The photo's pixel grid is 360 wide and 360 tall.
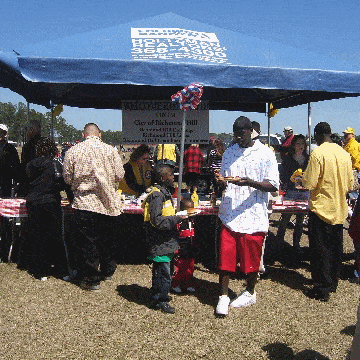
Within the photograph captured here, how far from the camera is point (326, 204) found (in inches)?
178

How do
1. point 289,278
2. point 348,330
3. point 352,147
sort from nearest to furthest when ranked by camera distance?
point 348,330, point 289,278, point 352,147

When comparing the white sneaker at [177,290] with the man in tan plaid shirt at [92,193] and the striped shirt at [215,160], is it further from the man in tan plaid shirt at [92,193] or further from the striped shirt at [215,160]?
the striped shirt at [215,160]

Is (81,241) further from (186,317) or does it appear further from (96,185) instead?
(186,317)

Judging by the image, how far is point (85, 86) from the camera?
6.91 metres

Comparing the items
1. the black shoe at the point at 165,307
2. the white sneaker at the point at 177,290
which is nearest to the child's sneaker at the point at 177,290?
the white sneaker at the point at 177,290

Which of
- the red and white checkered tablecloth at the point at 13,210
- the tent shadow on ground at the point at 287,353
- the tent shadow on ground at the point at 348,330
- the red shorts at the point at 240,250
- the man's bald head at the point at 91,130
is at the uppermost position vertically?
the man's bald head at the point at 91,130

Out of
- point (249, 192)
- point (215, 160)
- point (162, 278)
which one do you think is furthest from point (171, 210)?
point (215, 160)

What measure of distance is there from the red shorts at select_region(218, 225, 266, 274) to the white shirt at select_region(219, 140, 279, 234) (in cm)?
7

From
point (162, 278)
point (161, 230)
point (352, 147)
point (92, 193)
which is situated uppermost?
point (352, 147)

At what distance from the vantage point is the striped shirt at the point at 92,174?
459 centimetres

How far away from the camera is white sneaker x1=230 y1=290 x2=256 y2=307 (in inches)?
173

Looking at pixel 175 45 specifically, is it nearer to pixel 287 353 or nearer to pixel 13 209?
pixel 13 209

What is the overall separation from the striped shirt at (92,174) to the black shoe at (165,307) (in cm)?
110

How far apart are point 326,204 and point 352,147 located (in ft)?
11.2
